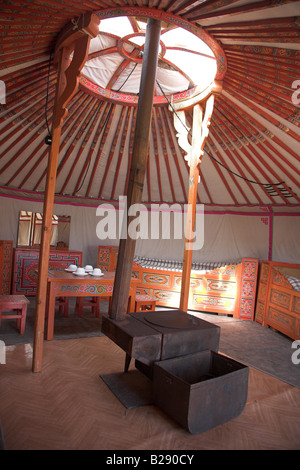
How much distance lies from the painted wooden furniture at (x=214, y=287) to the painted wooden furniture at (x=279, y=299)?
187mm

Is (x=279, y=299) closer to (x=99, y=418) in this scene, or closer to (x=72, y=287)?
(x=72, y=287)

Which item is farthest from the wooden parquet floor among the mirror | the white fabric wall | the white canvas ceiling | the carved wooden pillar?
the mirror

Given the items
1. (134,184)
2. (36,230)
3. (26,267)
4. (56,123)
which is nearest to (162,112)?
(56,123)

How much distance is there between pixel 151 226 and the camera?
750 cm

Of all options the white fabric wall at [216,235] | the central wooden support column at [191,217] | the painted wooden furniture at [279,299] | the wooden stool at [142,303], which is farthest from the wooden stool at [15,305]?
the painted wooden furniture at [279,299]

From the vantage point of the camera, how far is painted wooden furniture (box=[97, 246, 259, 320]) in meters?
6.02

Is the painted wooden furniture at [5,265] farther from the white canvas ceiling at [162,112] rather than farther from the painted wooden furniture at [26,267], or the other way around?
the white canvas ceiling at [162,112]

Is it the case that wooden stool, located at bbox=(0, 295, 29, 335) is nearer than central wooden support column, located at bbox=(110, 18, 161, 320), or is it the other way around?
central wooden support column, located at bbox=(110, 18, 161, 320)

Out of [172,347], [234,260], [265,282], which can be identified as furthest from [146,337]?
[234,260]

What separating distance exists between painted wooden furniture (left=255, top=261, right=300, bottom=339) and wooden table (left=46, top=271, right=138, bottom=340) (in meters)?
2.94

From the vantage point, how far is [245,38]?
295cm

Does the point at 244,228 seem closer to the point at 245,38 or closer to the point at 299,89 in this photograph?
the point at 299,89

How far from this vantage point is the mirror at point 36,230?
22.2ft

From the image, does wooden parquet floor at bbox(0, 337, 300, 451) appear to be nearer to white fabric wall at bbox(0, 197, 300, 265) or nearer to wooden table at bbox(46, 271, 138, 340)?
wooden table at bbox(46, 271, 138, 340)
